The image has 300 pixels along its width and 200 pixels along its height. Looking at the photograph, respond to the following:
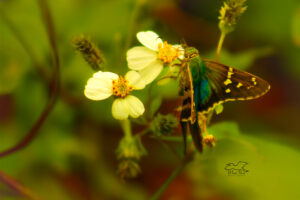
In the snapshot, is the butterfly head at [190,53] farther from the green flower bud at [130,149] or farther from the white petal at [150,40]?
the green flower bud at [130,149]

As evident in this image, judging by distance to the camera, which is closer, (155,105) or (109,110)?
(155,105)

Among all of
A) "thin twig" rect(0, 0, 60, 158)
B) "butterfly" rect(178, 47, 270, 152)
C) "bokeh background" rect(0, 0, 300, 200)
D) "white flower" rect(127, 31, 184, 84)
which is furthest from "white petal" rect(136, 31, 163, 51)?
"thin twig" rect(0, 0, 60, 158)

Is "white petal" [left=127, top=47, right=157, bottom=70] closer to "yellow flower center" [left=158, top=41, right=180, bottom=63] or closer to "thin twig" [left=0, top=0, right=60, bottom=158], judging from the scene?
"yellow flower center" [left=158, top=41, right=180, bottom=63]

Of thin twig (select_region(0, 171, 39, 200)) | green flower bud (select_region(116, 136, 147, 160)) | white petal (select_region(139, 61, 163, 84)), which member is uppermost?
white petal (select_region(139, 61, 163, 84))

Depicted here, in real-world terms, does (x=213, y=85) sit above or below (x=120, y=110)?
above

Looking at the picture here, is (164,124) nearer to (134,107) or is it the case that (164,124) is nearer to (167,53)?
(134,107)

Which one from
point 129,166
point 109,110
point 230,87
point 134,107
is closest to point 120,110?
point 134,107

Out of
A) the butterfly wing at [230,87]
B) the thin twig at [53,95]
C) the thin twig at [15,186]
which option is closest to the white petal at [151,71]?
the butterfly wing at [230,87]
